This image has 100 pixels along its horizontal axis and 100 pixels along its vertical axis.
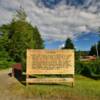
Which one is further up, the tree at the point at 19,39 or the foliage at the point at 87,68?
the tree at the point at 19,39

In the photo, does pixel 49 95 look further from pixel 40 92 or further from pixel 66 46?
pixel 66 46

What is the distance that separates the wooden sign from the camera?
17656 millimetres

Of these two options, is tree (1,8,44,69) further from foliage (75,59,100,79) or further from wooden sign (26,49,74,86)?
wooden sign (26,49,74,86)

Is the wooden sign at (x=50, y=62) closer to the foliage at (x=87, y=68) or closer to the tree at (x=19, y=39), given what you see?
the foliage at (x=87, y=68)

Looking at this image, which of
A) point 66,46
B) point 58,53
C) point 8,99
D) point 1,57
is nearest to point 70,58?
point 58,53

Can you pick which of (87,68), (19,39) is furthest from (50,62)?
(19,39)

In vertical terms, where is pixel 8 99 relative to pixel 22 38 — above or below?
below

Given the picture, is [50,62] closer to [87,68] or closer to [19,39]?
[87,68]

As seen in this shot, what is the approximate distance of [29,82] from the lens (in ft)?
57.5

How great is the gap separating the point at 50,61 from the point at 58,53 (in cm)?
78

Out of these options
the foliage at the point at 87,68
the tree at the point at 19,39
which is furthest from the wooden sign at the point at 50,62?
the tree at the point at 19,39

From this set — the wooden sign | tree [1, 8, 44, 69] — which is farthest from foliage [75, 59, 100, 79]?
tree [1, 8, 44, 69]

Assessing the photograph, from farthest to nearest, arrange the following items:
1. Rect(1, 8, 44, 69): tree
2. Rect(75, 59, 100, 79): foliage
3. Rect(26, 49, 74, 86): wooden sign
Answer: Rect(1, 8, 44, 69): tree < Rect(75, 59, 100, 79): foliage < Rect(26, 49, 74, 86): wooden sign

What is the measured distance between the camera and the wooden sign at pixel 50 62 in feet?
57.9
